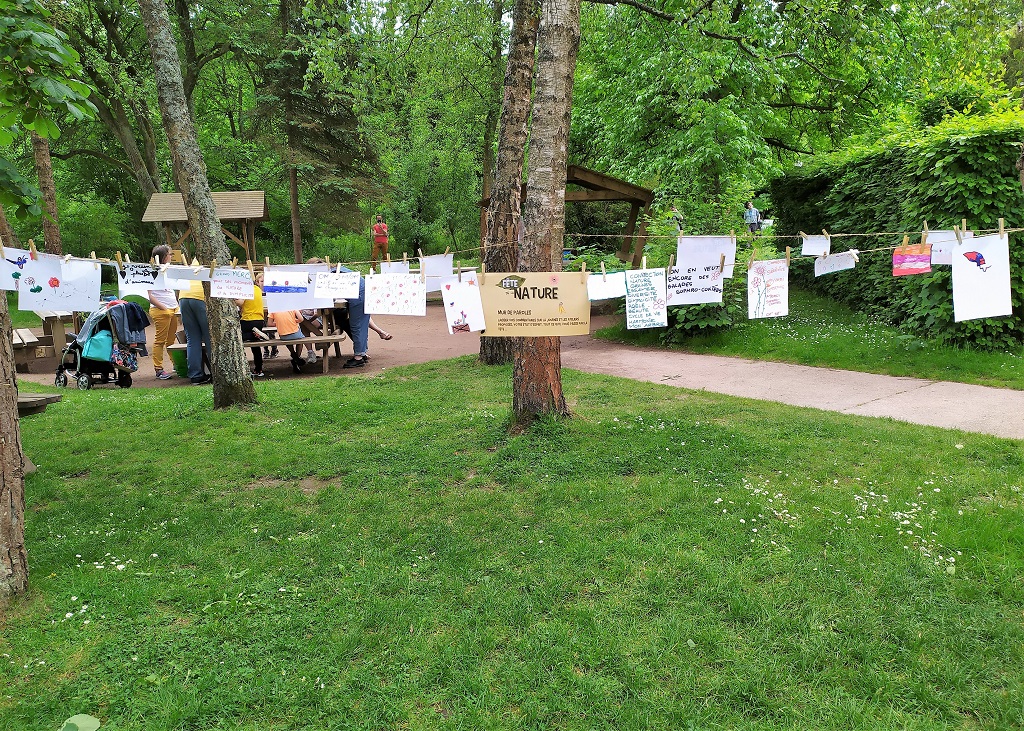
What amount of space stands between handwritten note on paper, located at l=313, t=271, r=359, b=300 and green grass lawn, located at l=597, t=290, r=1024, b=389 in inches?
243

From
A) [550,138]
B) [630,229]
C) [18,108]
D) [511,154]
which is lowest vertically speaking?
[18,108]

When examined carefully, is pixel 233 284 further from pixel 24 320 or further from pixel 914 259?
pixel 24 320

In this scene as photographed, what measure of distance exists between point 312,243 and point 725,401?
Result: 83.9ft

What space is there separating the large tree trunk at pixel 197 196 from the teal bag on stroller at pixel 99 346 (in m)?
3.28

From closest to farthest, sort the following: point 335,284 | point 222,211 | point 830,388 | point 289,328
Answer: point 335,284, point 830,388, point 289,328, point 222,211

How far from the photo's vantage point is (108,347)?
30.9ft

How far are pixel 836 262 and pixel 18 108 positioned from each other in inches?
245

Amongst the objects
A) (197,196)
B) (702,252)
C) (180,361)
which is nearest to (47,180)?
(180,361)

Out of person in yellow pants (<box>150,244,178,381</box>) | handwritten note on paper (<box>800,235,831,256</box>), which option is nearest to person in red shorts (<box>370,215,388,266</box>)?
person in yellow pants (<box>150,244,178,381</box>)

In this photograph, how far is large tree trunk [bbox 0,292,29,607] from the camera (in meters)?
3.45

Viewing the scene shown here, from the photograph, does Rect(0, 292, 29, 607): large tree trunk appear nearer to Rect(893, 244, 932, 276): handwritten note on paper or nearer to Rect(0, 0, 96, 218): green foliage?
Rect(0, 0, 96, 218): green foliage

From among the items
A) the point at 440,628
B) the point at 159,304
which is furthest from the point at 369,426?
the point at 159,304

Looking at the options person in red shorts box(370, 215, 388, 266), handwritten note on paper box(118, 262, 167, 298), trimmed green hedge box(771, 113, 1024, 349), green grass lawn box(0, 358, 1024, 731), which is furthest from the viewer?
person in red shorts box(370, 215, 388, 266)

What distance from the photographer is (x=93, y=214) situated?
24219 millimetres
